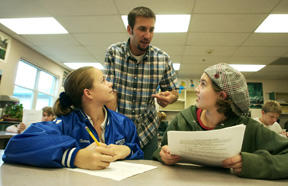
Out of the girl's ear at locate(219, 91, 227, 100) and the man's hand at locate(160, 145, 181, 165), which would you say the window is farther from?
the girl's ear at locate(219, 91, 227, 100)

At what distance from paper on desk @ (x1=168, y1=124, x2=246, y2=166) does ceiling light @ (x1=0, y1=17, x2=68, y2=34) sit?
356 centimetres

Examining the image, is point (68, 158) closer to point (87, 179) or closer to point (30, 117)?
point (87, 179)

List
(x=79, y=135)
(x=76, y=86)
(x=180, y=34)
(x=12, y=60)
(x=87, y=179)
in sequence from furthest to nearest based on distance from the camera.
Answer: (x=12, y=60) < (x=180, y=34) < (x=76, y=86) < (x=79, y=135) < (x=87, y=179)

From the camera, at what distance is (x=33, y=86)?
551 cm

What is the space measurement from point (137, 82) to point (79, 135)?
679mm

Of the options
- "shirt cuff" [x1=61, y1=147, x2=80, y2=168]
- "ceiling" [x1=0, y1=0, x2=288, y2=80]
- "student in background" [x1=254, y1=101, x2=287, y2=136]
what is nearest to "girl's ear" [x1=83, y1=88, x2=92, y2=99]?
"shirt cuff" [x1=61, y1=147, x2=80, y2=168]

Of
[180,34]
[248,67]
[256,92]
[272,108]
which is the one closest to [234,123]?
[272,108]

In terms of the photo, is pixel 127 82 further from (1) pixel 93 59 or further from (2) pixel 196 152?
(1) pixel 93 59

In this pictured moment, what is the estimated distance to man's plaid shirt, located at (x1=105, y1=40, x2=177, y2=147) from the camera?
1.52m

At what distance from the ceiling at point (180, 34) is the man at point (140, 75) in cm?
154

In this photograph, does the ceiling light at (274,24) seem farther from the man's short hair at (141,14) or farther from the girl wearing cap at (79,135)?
the girl wearing cap at (79,135)

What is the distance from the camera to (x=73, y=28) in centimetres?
374

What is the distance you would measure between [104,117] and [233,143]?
30.5 inches

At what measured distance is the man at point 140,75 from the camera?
4.99 ft
